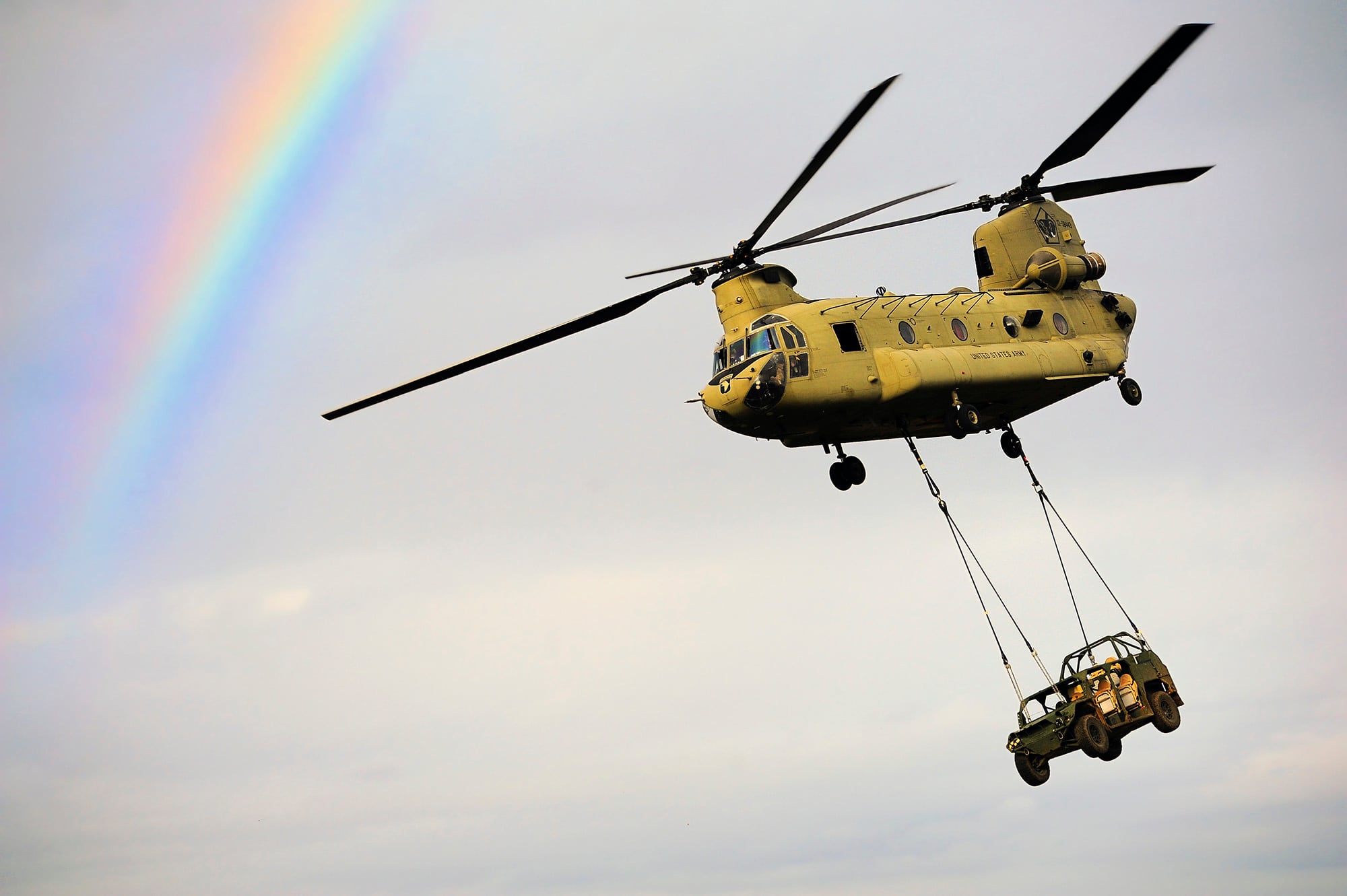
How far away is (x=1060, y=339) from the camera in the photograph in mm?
40844

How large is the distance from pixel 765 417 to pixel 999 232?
11.7 m

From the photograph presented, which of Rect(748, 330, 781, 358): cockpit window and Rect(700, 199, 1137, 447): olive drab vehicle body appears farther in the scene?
Rect(748, 330, 781, 358): cockpit window

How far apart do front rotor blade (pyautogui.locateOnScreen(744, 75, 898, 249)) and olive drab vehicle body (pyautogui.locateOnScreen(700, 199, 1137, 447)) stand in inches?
99.8

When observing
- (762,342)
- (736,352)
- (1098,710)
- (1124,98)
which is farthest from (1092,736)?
(1124,98)

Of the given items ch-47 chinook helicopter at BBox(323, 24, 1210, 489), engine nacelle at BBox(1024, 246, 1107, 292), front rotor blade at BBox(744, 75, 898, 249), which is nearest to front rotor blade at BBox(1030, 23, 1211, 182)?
ch-47 chinook helicopter at BBox(323, 24, 1210, 489)

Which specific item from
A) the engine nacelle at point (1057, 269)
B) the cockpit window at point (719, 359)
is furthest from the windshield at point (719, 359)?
the engine nacelle at point (1057, 269)

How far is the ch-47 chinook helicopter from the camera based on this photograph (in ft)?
117

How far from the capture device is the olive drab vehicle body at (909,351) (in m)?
35.6

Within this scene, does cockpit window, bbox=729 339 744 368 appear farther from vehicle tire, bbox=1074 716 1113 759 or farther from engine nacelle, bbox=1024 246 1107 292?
vehicle tire, bbox=1074 716 1113 759

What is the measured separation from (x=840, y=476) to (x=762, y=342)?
18.0 ft

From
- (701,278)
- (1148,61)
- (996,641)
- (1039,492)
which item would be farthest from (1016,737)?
(1148,61)

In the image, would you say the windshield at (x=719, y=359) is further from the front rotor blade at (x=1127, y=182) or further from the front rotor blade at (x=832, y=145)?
the front rotor blade at (x=1127, y=182)

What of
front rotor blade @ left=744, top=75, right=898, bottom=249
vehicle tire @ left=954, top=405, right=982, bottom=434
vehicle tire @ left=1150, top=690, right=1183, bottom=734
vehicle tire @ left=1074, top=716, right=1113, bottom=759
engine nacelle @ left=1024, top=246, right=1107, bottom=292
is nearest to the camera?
front rotor blade @ left=744, top=75, right=898, bottom=249

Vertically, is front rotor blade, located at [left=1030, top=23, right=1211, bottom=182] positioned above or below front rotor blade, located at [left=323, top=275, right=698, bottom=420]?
above
